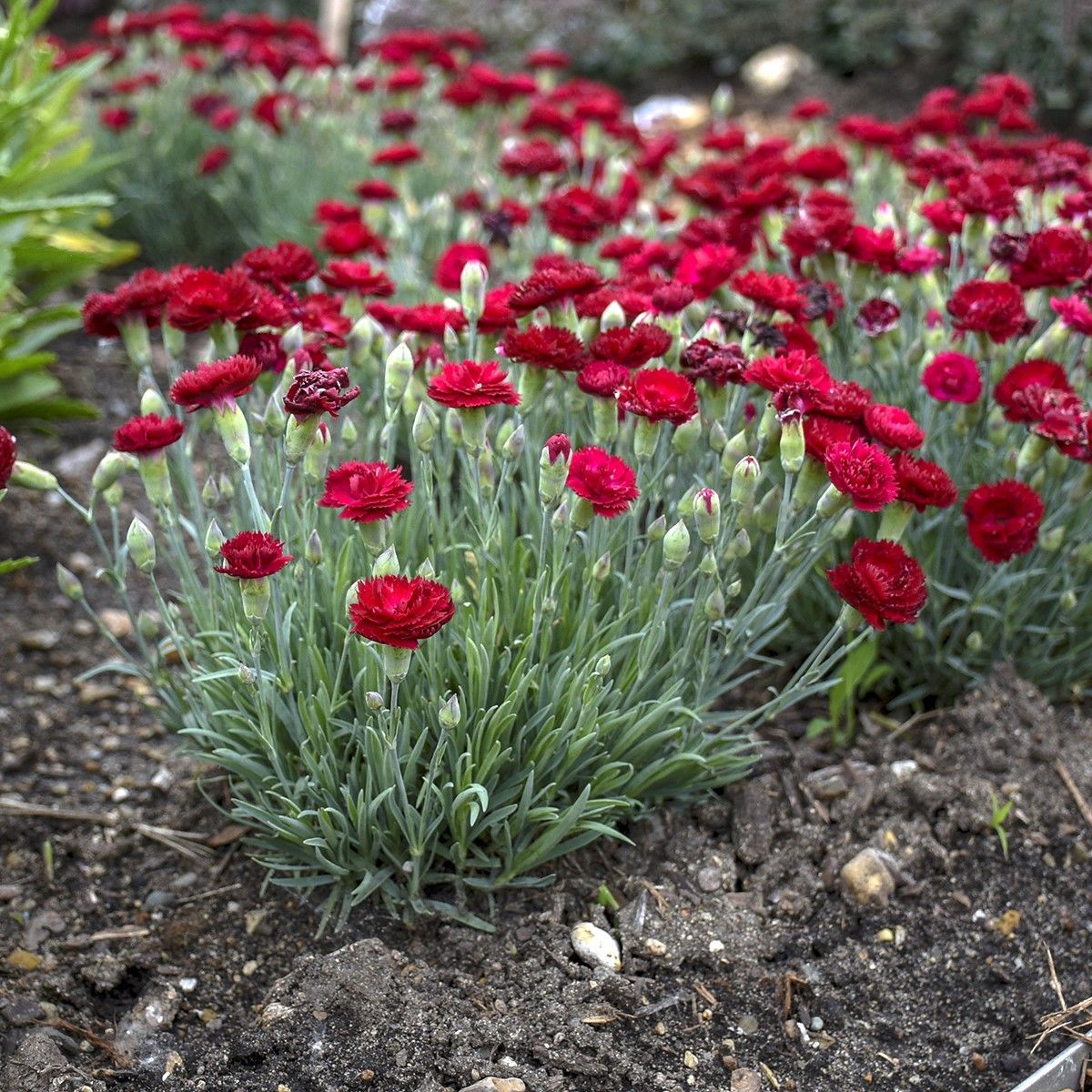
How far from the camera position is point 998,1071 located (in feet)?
5.97

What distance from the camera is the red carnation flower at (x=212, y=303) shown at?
187 cm

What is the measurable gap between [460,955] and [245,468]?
0.83 m

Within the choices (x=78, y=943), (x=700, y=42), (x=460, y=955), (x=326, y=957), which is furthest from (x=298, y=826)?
(x=700, y=42)

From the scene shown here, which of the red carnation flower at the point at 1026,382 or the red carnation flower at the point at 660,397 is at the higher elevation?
the red carnation flower at the point at 660,397

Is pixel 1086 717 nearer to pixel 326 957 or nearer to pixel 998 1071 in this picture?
pixel 998 1071

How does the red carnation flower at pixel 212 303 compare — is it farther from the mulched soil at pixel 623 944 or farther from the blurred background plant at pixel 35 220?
the mulched soil at pixel 623 944

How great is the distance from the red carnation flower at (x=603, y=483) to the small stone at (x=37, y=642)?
1549 millimetres

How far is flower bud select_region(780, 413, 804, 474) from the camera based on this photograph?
181cm

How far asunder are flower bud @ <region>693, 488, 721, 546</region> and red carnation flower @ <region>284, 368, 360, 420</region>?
1.82 ft

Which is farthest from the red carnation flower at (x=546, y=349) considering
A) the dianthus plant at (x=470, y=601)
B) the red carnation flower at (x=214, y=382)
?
the red carnation flower at (x=214, y=382)

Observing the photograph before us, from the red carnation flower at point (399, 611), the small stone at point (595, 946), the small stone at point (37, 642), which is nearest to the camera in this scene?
the red carnation flower at point (399, 611)

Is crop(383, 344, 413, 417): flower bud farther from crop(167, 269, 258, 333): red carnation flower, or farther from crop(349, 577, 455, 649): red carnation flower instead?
crop(349, 577, 455, 649): red carnation flower

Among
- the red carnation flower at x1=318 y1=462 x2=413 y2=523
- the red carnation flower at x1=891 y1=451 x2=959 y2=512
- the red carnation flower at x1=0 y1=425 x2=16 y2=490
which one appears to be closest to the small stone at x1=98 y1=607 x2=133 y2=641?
the red carnation flower at x1=0 y1=425 x2=16 y2=490

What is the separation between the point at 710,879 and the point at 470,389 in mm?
952
